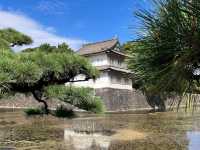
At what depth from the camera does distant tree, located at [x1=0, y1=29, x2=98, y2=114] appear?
2803mm

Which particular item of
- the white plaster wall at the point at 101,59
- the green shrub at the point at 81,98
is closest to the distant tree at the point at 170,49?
the green shrub at the point at 81,98

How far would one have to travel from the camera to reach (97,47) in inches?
1534

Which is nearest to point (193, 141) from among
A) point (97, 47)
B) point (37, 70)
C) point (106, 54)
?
point (37, 70)

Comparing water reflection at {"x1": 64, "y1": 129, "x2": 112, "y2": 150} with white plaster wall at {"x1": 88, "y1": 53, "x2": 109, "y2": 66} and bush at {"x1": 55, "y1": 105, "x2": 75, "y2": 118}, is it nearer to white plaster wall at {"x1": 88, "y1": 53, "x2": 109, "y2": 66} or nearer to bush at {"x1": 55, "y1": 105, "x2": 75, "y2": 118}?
bush at {"x1": 55, "y1": 105, "x2": 75, "y2": 118}

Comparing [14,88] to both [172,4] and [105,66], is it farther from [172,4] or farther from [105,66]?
[105,66]

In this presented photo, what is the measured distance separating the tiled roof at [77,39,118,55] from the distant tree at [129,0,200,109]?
33647 millimetres

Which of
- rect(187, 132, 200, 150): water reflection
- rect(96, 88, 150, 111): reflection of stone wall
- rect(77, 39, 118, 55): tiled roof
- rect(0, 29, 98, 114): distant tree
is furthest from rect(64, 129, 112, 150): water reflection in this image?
rect(77, 39, 118, 55): tiled roof

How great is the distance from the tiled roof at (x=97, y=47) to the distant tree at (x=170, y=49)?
110ft

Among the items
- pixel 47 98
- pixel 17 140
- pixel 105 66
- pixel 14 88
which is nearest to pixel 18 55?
pixel 14 88

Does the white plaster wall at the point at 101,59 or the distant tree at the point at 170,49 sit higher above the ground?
the white plaster wall at the point at 101,59

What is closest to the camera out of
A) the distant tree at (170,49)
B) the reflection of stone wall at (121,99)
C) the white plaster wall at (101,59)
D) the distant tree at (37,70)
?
the distant tree at (170,49)

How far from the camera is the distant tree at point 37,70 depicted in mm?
2803

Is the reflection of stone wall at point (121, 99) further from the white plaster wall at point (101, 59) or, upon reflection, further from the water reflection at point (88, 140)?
the water reflection at point (88, 140)

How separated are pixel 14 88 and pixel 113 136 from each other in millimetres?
11726
